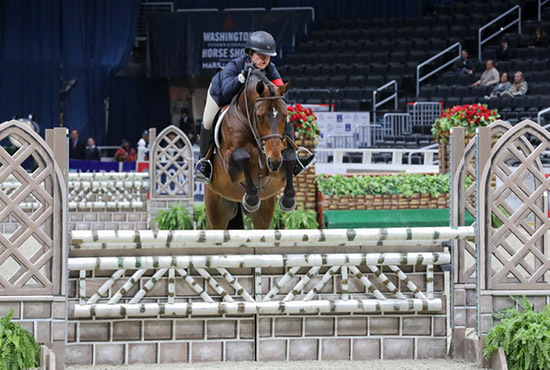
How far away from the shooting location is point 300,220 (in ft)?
31.0

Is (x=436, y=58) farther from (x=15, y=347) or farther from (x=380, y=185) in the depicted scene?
(x=15, y=347)

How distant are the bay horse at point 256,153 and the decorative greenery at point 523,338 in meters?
2.03

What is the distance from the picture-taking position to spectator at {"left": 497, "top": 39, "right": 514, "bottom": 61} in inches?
740

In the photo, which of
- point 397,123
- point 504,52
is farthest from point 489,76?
point 397,123

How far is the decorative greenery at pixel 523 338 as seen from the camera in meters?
3.96

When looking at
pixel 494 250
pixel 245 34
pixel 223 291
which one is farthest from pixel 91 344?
pixel 245 34

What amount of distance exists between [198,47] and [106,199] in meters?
11.5

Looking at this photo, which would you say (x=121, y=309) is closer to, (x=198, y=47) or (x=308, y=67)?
(x=308, y=67)

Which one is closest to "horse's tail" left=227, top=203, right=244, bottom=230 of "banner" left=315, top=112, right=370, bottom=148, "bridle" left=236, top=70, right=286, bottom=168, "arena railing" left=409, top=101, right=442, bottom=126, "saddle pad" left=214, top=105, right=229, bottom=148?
"saddle pad" left=214, top=105, right=229, bottom=148

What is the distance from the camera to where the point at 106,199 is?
11695 mm

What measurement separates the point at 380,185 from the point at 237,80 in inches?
172

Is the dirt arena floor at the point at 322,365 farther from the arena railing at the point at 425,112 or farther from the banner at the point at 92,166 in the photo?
the arena railing at the point at 425,112

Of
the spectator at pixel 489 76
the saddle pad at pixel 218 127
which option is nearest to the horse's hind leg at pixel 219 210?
the saddle pad at pixel 218 127

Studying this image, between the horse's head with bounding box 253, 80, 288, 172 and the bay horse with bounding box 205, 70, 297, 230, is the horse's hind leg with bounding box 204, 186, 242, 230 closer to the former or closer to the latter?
the bay horse with bounding box 205, 70, 297, 230
